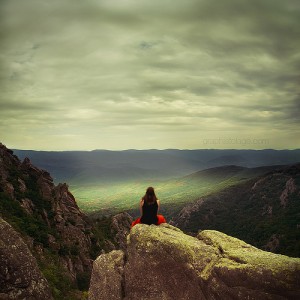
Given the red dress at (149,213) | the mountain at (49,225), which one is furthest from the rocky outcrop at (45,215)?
the red dress at (149,213)

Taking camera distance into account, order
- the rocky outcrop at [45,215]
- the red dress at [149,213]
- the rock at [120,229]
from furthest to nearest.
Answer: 1. the rock at [120,229]
2. the rocky outcrop at [45,215]
3. the red dress at [149,213]

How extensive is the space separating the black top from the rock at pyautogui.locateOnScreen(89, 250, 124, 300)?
3717 millimetres

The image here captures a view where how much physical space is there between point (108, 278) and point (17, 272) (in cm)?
845

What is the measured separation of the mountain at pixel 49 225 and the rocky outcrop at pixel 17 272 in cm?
1330

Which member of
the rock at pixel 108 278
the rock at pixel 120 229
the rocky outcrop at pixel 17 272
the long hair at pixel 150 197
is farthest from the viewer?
the rock at pixel 120 229

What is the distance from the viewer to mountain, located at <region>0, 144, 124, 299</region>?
4972 cm

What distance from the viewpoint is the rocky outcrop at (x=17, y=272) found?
24.8m

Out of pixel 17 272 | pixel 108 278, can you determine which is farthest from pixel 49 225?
pixel 108 278

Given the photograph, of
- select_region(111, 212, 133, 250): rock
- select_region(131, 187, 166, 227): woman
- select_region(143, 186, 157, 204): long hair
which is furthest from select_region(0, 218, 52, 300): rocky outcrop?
select_region(111, 212, 133, 250): rock

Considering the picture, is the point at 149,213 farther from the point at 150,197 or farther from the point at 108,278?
the point at 108,278

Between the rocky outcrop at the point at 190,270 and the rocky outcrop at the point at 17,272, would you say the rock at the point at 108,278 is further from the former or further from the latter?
the rocky outcrop at the point at 17,272

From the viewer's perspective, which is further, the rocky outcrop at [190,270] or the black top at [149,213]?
the black top at [149,213]

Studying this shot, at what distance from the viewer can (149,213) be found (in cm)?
2664

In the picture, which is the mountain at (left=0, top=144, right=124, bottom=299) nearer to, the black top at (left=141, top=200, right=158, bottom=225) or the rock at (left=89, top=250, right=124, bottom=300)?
the rock at (left=89, top=250, right=124, bottom=300)
